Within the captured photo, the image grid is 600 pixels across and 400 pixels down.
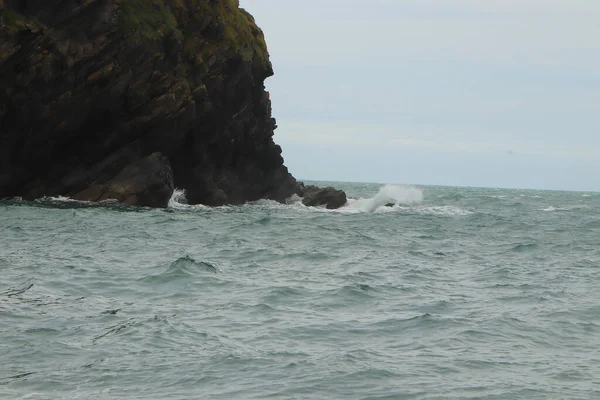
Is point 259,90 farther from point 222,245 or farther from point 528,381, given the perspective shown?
point 528,381

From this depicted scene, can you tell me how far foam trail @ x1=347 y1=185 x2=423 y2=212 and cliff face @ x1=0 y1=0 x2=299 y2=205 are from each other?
9.47 metres

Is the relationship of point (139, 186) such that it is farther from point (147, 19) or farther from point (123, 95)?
point (147, 19)

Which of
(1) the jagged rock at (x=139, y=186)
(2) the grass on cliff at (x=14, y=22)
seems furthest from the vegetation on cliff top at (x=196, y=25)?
→ (1) the jagged rock at (x=139, y=186)

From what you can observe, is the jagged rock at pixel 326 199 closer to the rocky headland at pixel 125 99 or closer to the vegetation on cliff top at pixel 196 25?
the rocky headland at pixel 125 99

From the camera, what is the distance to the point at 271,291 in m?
18.5

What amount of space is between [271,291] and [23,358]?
7425 mm

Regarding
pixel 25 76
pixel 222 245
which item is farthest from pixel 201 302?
pixel 25 76

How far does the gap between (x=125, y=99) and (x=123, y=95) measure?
→ 0.39 metres

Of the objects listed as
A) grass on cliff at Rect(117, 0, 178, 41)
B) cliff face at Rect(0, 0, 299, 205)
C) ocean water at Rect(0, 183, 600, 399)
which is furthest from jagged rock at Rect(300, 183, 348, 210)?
ocean water at Rect(0, 183, 600, 399)

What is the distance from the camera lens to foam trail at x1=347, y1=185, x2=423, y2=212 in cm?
5926

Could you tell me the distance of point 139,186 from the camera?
44.3 m

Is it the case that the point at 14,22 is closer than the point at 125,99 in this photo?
Yes

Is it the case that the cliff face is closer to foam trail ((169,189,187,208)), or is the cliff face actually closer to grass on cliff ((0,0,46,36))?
grass on cliff ((0,0,46,36))

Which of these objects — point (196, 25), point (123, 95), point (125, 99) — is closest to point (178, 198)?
point (125, 99)
